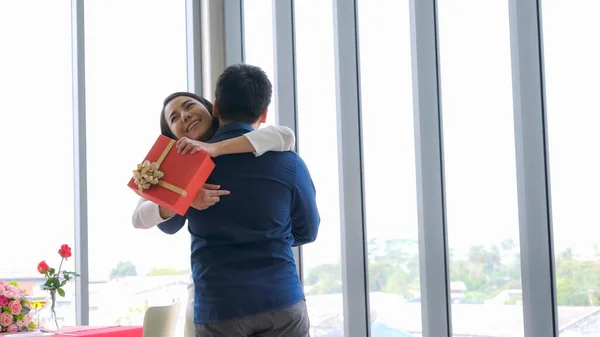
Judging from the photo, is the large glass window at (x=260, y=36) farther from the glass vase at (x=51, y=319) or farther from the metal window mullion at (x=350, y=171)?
the glass vase at (x=51, y=319)

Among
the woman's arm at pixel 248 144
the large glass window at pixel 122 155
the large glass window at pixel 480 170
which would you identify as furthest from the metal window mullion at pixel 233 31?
the woman's arm at pixel 248 144

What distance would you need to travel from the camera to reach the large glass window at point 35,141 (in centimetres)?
400

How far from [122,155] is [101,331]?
1.49 m

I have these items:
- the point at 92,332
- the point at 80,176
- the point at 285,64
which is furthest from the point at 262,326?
the point at 285,64

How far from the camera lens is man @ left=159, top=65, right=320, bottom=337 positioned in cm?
180

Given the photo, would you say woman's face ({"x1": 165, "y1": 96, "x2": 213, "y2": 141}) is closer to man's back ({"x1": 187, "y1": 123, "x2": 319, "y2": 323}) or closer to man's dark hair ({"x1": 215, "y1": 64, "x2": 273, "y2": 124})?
man's dark hair ({"x1": 215, "y1": 64, "x2": 273, "y2": 124})

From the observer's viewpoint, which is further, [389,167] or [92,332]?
[389,167]

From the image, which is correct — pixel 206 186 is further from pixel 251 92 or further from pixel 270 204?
pixel 251 92

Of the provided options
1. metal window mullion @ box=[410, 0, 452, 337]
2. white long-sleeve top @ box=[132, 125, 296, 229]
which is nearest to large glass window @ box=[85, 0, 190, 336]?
metal window mullion @ box=[410, 0, 452, 337]

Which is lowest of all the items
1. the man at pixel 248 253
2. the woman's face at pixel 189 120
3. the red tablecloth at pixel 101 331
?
the red tablecloth at pixel 101 331

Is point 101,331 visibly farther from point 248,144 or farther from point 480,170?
point 480,170

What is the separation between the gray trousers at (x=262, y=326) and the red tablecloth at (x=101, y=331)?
147 cm

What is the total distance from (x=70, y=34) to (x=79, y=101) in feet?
1.39

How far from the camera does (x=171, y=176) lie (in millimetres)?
1862
